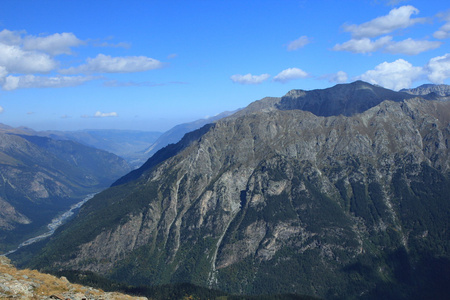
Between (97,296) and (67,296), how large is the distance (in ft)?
29.9

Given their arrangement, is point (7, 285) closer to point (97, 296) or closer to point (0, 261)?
point (97, 296)

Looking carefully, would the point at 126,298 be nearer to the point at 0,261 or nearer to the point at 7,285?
the point at 7,285

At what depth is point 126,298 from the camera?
291 ft

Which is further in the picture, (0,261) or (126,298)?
(0,261)

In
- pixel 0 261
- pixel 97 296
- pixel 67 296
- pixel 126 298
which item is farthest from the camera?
pixel 0 261

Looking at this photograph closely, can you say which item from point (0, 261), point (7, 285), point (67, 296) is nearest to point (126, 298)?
point (67, 296)

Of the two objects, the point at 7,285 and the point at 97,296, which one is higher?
the point at 7,285

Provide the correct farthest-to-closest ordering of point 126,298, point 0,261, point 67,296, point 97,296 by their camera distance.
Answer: point 0,261 < point 126,298 < point 97,296 < point 67,296

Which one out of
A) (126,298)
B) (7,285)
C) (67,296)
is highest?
(7,285)

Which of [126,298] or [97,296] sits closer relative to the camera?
[97,296]

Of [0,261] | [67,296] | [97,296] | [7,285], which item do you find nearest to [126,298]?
[97,296]

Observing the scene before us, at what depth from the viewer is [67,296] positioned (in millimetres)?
74875

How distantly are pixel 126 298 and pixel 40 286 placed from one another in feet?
71.7

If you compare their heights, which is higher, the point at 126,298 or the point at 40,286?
the point at 40,286
